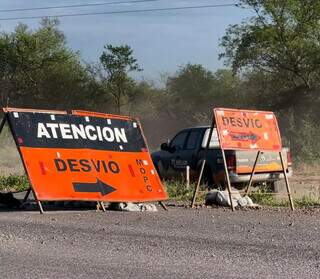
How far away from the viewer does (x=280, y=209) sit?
12828 mm

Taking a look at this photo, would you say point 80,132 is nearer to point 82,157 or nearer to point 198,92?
point 82,157

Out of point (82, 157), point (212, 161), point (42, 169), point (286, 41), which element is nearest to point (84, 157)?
point (82, 157)

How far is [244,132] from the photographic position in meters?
12.8

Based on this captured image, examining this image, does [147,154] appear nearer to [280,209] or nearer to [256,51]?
[280,209]

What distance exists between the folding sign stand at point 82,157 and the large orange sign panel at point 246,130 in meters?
1.52

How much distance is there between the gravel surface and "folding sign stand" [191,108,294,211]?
126 cm

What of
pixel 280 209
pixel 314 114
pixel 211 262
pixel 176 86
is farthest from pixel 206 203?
pixel 176 86

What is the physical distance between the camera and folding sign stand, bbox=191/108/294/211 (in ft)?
41.0

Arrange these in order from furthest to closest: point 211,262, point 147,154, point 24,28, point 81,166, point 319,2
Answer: point 24,28, point 319,2, point 147,154, point 81,166, point 211,262

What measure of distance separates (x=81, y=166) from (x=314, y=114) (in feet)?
66.6

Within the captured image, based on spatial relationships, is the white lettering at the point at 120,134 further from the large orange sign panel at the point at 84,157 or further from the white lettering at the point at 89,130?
the white lettering at the point at 89,130

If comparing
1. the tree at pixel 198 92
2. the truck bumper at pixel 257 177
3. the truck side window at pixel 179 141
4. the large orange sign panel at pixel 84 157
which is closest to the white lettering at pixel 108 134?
the large orange sign panel at pixel 84 157

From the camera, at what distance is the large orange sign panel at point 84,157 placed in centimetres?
1141

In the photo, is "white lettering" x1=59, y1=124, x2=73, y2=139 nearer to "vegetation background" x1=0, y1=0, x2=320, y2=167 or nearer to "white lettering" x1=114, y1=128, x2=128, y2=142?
"white lettering" x1=114, y1=128, x2=128, y2=142
